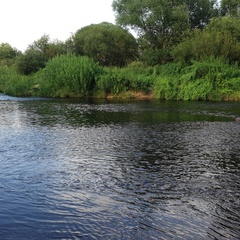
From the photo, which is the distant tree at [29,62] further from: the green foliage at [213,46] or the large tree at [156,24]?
the green foliage at [213,46]

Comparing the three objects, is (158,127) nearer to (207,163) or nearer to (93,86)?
(207,163)

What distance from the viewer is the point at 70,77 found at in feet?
164

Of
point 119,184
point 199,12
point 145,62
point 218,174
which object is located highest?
point 199,12

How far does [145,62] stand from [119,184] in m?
55.3

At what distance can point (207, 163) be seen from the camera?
1328cm

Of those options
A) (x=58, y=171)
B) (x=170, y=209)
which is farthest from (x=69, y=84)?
(x=170, y=209)

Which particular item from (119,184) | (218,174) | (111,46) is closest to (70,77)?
(111,46)

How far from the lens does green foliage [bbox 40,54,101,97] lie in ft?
165

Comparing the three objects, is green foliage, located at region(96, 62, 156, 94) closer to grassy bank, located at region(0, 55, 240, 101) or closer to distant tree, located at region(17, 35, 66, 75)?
grassy bank, located at region(0, 55, 240, 101)

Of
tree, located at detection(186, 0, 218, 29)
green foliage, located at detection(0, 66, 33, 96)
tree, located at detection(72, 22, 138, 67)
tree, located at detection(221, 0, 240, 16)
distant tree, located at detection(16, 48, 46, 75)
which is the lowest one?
green foliage, located at detection(0, 66, 33, 96)

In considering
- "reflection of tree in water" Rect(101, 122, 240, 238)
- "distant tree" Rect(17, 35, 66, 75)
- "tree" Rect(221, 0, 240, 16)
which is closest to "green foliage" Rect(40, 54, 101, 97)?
"distant tree" Rect(17, 35, 66, 75)

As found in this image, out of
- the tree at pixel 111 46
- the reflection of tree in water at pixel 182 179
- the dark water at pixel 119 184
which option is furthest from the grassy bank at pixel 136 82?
the reflection of tree in water at pixel 182 179

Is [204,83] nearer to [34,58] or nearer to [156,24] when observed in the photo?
[156,24]

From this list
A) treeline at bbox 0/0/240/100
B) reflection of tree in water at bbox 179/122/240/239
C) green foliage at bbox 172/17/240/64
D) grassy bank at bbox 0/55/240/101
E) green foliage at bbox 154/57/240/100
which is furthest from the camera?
green foliage at bbox 172/17/240/64
